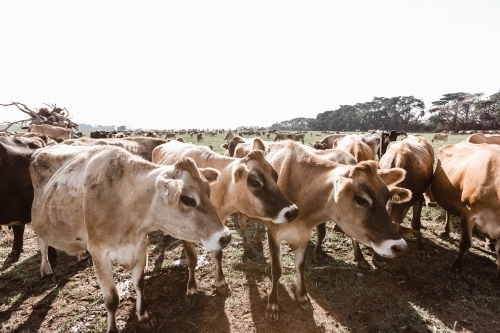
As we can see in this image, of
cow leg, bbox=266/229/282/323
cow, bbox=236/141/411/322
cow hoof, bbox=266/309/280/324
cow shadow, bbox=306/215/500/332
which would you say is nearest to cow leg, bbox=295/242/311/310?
cow, bbox=236/141/411/322

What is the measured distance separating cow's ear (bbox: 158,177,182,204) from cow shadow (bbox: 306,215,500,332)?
3017 mm

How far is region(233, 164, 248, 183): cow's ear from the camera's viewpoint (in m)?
3.89

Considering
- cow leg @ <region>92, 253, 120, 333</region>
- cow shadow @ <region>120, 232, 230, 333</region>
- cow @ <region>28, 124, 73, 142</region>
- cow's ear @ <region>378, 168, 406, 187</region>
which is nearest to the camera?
cow leg @ <region>92, 253, 120, 333</region>

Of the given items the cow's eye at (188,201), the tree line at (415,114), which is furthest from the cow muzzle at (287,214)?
the tree line at (415,114)

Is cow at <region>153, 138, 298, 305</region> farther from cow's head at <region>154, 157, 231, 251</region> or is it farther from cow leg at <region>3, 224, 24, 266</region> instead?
cow leg at <region>3, 224, 24, 266</region>

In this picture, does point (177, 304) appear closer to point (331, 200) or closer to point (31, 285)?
point (31, 285)

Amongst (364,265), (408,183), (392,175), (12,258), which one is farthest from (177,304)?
(408,183)

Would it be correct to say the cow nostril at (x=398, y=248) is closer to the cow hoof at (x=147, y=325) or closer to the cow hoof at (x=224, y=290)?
the cow hoof at (x=224, y=290)

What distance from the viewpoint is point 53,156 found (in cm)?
459

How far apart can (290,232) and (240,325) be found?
1.49 meters

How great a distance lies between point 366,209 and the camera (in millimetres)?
3473

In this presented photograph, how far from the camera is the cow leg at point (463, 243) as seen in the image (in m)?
5.00

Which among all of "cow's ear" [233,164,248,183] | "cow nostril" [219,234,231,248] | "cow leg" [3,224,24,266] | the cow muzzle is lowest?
"cow leg" [3,224,24,266]

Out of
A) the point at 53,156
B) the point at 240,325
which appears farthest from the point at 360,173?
the point at 53,156
